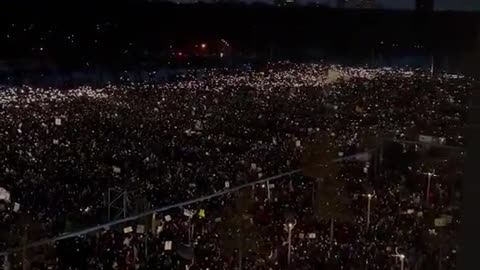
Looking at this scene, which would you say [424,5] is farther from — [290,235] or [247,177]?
[247,177]

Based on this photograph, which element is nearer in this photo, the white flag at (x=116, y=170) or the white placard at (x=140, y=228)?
the white placard at (x=140, y=228)

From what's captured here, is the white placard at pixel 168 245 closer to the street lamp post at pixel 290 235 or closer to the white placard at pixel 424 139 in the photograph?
the street lamp post at pixel 290 235

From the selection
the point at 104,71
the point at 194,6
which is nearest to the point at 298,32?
the point at 194,6

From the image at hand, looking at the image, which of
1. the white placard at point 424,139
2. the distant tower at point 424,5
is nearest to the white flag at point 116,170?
the white placard at point 424,139

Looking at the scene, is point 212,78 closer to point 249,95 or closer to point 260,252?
point 249,95

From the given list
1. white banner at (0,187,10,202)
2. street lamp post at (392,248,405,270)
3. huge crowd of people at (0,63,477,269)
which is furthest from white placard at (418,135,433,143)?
white banner at (0,187,10,202)
